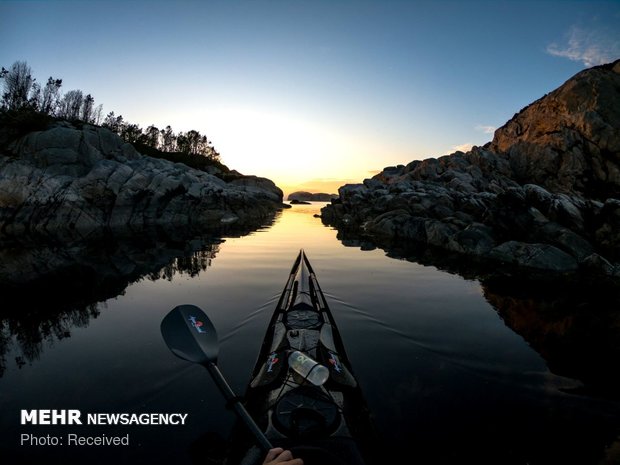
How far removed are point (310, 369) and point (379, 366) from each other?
359cm

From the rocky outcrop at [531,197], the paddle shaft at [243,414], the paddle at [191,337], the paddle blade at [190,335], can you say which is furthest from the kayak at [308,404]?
the rocky outcrop at [531,197]

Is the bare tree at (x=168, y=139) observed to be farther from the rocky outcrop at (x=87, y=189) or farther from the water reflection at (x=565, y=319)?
the water reflection at (x=565, y=319)

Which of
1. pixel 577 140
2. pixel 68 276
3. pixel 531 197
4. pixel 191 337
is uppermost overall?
pixel 577 140

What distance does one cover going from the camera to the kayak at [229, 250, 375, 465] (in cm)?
338

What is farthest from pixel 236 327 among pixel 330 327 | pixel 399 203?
pixel 399 203

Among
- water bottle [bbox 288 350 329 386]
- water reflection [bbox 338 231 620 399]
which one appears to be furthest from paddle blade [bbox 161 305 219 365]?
water reflection [bbox 338 231 620 399]

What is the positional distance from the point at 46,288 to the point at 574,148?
2899 inches

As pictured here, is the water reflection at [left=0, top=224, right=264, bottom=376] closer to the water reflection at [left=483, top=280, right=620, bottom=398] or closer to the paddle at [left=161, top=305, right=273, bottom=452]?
the paddle at [left=161, top=305, right=273, bottom=452]

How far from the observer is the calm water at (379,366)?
4770mm

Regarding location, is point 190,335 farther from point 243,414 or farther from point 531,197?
point 531,197

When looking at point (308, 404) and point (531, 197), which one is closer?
point (308, 404)

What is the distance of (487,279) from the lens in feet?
50.8

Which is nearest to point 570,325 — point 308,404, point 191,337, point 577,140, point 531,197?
point 308,404

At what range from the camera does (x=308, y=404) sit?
4.13 m
